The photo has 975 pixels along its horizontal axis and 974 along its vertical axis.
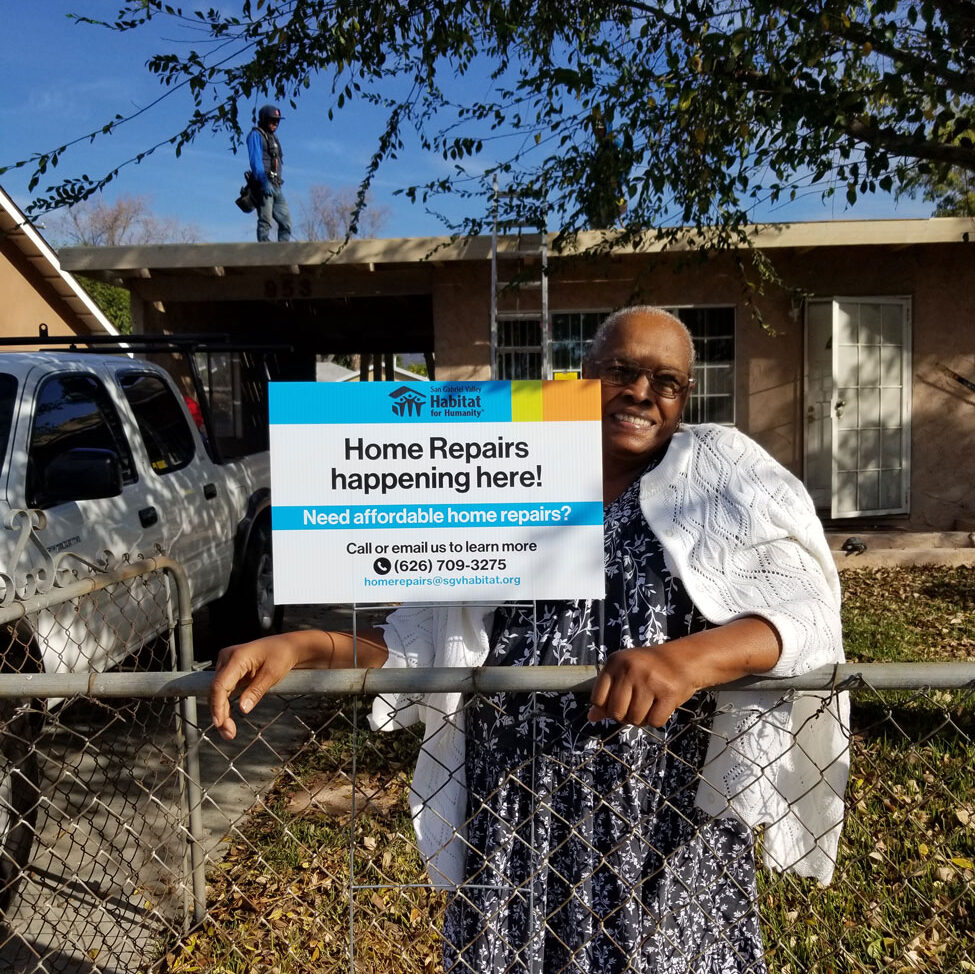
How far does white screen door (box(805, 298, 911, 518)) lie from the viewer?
9211 millimetres

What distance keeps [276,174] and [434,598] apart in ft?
31.0

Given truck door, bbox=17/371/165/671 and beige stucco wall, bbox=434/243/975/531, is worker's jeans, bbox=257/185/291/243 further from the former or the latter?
truck door, bbox=17/371/165/671

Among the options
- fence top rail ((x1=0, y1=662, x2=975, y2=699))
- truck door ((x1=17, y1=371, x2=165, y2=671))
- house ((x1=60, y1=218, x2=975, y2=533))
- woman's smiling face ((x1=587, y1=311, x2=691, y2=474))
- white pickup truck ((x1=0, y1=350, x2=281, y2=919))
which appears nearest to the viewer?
fence top rail ((x1=0, y1=662, x2=975, y2=699))

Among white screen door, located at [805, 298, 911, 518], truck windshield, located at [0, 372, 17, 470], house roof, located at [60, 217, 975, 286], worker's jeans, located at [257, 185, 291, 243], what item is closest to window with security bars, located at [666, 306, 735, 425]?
white screen door, located at [805, 298, 911, 518]

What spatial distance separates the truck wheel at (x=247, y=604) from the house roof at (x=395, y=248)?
3.37 meters

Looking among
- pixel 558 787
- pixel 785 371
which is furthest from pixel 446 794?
pixel 785 371

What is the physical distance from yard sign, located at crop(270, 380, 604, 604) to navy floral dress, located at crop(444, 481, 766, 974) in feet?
0.47

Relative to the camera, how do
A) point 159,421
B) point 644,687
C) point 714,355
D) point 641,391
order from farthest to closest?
point 714,355 → point 159,421 → point 641,391 → point 644,687

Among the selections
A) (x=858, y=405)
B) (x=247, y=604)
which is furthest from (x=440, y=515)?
(x=858, y=405)

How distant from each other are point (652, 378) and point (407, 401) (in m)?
0.52

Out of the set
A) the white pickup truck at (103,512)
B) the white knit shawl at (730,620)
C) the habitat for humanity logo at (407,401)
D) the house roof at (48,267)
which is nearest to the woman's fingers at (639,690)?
the white knit shawl at (730,620)

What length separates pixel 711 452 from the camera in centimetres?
172

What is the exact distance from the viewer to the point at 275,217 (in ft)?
34.0

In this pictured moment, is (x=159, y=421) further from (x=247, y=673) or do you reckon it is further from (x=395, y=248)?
(x=395, y=248)
